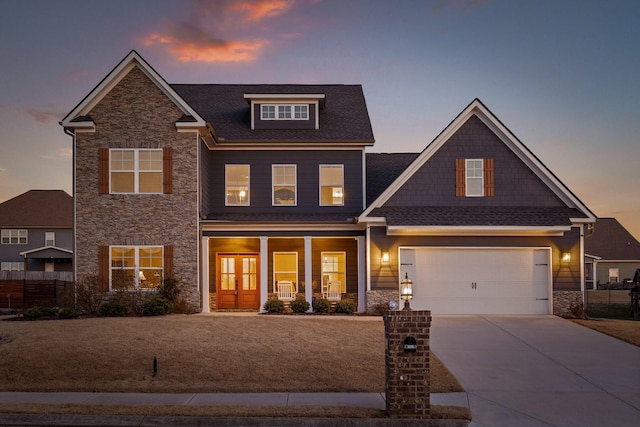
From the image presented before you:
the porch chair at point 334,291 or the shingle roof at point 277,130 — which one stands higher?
the shingle roof at point 277,130

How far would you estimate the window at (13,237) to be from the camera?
49.8m

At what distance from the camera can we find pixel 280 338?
1578 cm

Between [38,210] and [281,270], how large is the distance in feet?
113

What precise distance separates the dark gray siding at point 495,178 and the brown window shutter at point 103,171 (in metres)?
9.87

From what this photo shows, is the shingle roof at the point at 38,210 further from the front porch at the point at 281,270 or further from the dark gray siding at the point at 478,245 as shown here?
the dark gray siding at the point at 478,245

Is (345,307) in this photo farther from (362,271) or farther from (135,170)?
(135,170)

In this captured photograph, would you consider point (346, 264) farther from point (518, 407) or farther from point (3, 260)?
point (3, 260)

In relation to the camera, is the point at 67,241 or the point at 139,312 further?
the point at 67,241

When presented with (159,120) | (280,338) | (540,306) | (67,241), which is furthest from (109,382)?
(67,241)

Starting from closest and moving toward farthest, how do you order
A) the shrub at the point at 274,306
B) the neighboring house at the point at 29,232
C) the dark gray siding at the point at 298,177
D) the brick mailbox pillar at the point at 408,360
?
the brick mailbox pillar at the point at 408,360
the shrub at the point at 274,306
the dark gray siding at the point at 298,177
the neighboring house at the point at 29,232

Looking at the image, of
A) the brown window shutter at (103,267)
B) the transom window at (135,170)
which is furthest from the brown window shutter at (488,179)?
the brown window shutter at (103,267)

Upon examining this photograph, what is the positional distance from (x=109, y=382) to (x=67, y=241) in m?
41.6

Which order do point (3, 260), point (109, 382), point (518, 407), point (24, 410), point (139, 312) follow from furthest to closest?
point (3, 260) < point (139, 312) < point (109, 382) < point (518, 407) < point (24, 410)

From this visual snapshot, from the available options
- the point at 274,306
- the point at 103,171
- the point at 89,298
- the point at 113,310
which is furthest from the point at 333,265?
the point at 103,171
